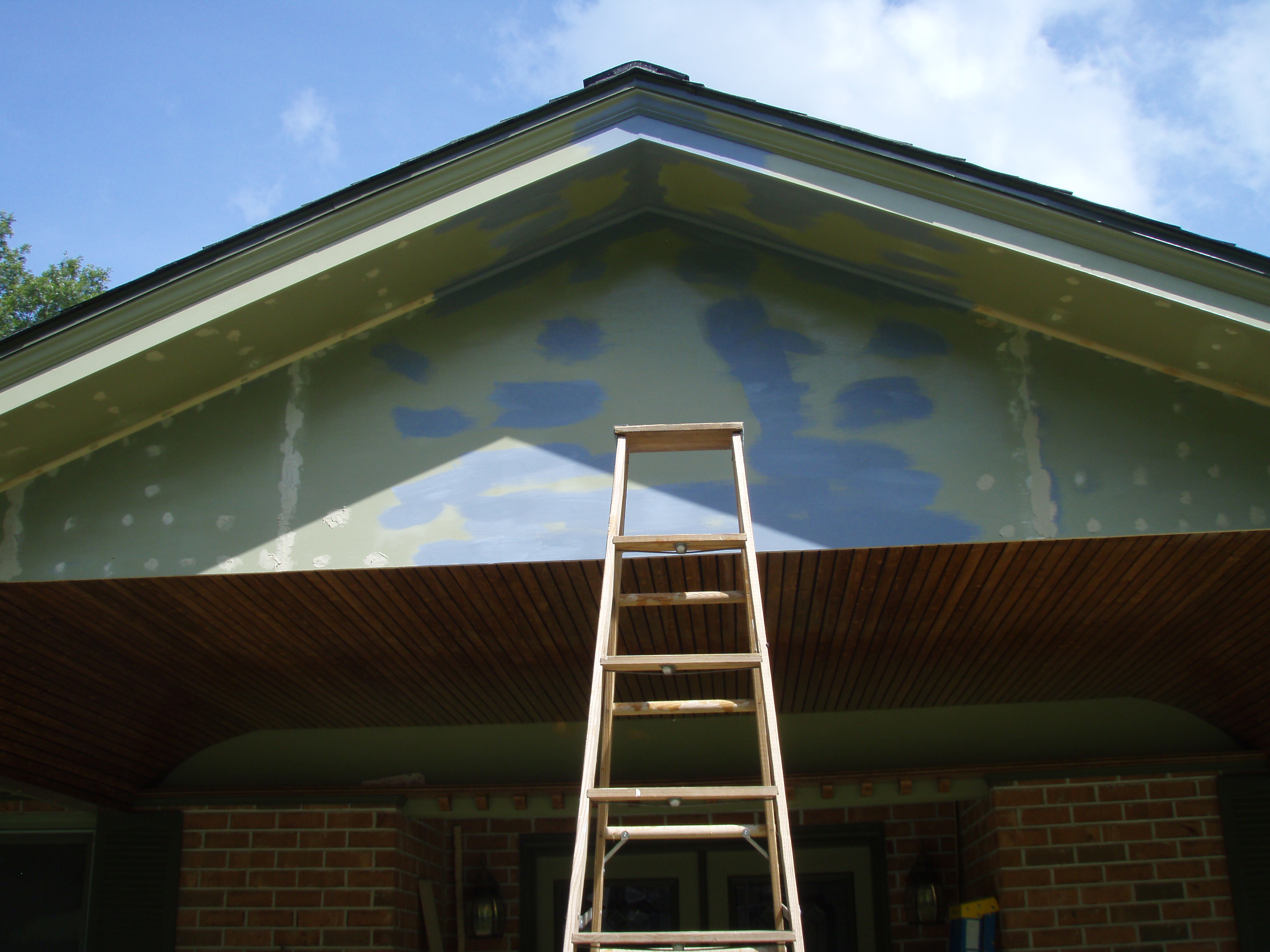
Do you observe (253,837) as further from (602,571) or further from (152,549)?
(602,571)

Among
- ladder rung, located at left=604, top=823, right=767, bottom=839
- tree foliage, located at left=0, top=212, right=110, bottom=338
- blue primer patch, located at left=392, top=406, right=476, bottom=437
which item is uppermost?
tree foliage, located at left=0, top=212, right=110, bottom=338

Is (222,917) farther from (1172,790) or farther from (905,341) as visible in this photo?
(1172,790)

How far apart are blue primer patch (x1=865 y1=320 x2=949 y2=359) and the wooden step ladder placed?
2.81ft

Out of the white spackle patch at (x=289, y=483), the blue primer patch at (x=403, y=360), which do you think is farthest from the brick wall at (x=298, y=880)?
the blue primer patch at (x=403, y=360)

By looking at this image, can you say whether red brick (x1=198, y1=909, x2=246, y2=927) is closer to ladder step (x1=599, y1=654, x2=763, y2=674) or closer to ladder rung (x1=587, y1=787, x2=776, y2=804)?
ladder step (x1=599, y1=654, x2=763, y2=674)

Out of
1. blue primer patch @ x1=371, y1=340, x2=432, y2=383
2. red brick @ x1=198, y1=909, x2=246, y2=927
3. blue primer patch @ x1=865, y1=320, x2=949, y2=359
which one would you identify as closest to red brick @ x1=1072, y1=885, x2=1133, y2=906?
blue primer patch @ x1=865, y1=320, x2=949, y2=359

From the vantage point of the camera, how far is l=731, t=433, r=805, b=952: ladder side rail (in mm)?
2438

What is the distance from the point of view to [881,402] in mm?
4078

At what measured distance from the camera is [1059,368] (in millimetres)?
4078

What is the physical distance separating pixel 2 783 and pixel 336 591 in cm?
271

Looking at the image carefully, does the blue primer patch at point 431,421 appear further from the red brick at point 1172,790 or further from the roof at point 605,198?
the red brick at point 1172,790

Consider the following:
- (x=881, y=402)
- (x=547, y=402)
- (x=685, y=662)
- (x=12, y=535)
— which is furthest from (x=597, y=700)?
(x=12, y=535)

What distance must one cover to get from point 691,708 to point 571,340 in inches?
74.1

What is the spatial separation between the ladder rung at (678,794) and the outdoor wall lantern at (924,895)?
4540 millimetres
